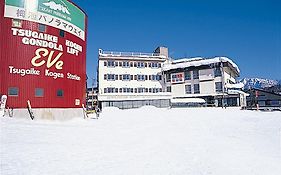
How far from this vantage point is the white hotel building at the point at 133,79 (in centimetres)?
5350

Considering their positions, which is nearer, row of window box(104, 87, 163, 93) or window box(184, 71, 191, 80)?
row of window box(104, 87, 163, 93)

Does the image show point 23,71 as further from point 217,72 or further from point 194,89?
point 217,72

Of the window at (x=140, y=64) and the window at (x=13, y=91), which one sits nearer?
the window at (x=13, y=91)

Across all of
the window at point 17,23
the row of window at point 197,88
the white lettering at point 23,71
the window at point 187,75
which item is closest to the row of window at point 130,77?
the window at point 187,75

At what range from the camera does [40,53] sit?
23.6 metres

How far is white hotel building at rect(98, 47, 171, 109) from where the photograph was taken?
176ft

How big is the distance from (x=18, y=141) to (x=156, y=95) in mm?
43397

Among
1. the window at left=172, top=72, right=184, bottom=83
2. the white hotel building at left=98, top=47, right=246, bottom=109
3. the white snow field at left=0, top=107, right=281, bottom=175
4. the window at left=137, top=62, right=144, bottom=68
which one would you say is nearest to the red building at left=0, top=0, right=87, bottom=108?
the white snow field at left=0, top=107, right=281, bottom=175

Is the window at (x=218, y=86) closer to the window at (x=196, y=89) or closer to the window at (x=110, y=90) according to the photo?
the window at (x=196, y=89)

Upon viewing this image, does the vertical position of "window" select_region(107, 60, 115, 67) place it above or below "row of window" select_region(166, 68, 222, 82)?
above

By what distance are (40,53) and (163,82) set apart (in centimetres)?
4007

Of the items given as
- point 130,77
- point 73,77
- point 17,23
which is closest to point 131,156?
point 17,23

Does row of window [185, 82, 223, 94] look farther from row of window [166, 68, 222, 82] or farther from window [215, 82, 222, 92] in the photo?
row of window [166, 68, 222, 82]

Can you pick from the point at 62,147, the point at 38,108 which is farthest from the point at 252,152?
the point at 38,108
